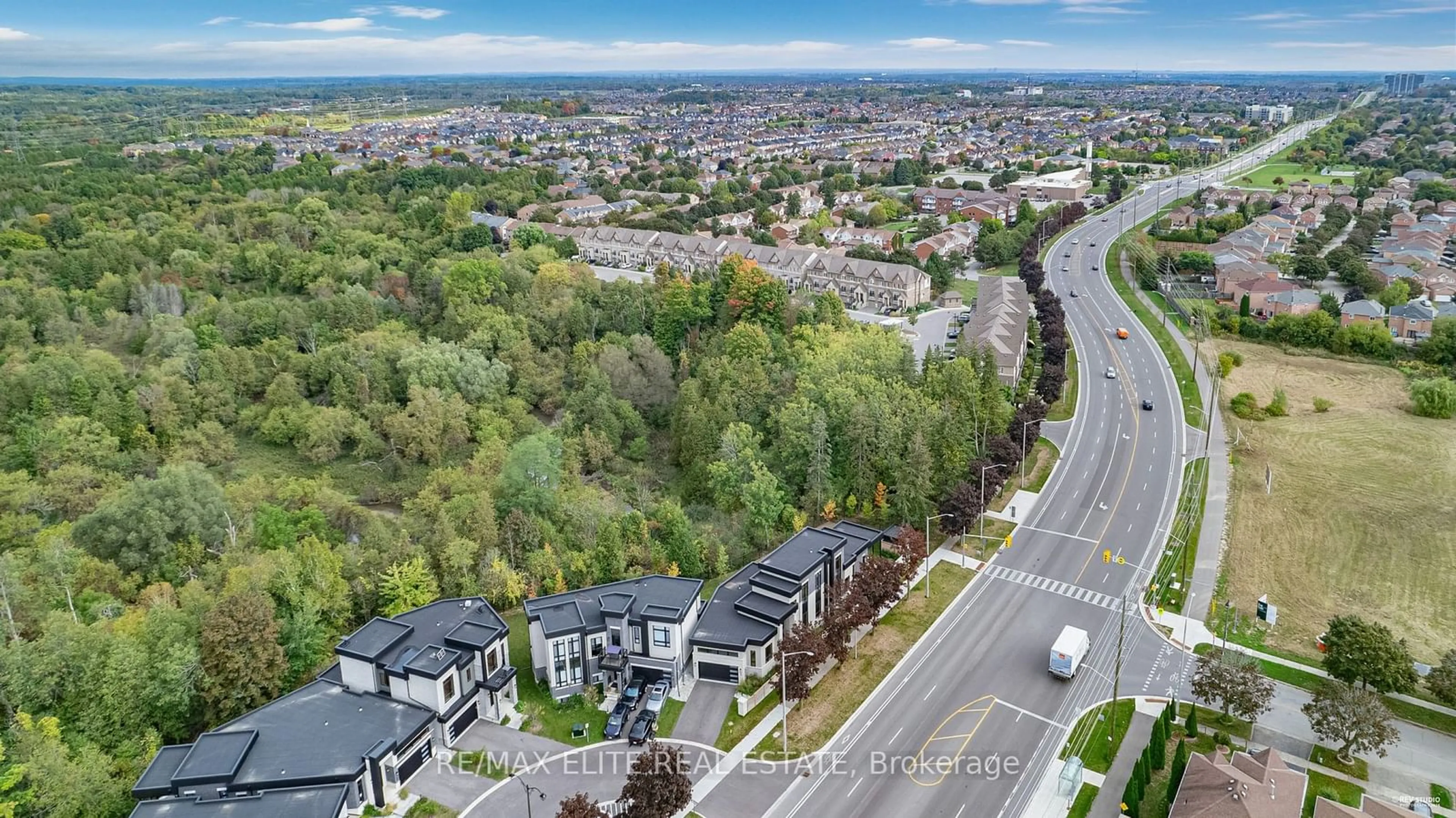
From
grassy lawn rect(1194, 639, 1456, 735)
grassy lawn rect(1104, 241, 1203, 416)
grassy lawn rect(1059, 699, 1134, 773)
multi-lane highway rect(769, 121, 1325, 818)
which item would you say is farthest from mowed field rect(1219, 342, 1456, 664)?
grassy lawn rect(1059, 699, 1134, 773)

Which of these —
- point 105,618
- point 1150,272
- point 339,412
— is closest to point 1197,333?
point 1150,272

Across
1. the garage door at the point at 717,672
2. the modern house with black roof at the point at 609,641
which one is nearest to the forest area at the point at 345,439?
the modern house with black roof at the point at 609,641

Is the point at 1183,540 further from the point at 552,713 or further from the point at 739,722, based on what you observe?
the point at 552,713

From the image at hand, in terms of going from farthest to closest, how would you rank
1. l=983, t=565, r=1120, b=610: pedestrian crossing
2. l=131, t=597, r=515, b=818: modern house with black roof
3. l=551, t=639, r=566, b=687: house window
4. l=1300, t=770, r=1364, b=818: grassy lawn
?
l=983, t=565, r=1120, b=610: pedestrian crossing
l=551, t=639, r=566, b=687: house window
l=1300, t=770, r=1364, b=818: grassy lawn
l=131, t=597, r=515, b=818: modern house with black roof

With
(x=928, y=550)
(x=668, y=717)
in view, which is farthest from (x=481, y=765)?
(x=928, y=550)

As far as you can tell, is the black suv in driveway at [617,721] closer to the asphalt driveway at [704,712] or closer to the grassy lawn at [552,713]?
the grassy lawn at [552,713]

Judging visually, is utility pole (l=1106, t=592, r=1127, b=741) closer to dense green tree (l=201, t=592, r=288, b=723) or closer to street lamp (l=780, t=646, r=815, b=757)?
street lamp (l=780, t=646, r=815, b=757)
